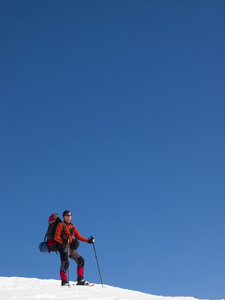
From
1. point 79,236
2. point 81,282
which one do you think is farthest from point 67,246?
point 81,282

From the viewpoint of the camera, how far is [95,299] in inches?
320

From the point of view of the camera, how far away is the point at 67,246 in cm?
1176

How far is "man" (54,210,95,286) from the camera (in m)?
11.4

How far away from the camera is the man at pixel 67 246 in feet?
37.6

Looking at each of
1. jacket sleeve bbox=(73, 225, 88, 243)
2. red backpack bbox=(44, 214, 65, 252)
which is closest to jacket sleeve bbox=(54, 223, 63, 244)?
red backpack bbox=(44, 214, 65, 252)

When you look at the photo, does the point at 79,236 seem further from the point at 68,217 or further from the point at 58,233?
the point at 58,233

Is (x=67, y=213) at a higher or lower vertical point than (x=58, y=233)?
higher

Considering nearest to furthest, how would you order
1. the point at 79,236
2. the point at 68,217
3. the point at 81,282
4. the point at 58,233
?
the point at 58,233, the point at 81,282, the point at 68,217, the point at 79,236

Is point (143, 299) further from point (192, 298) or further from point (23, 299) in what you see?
point (23, 299)

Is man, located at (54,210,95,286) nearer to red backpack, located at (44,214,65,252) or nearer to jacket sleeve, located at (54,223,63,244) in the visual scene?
jacket sleeve, located at (54,223,63,244)

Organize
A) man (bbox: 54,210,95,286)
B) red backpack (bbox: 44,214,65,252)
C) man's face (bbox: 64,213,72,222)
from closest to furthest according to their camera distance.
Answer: man (bbox: 54,210,95,286), red backpack (bbox: 44,214,65,252), man's face (bbox: 64,213,72,222)

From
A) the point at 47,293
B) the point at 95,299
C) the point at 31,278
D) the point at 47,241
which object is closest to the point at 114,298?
the point at 95,299

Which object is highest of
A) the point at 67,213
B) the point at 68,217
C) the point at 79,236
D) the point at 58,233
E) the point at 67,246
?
the point at 67,213

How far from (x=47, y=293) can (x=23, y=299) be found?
1.01 m
